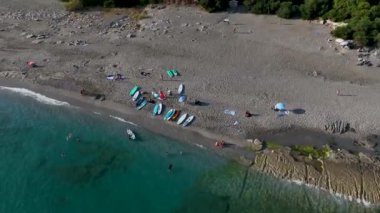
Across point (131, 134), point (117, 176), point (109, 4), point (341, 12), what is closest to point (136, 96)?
point (131, 134)

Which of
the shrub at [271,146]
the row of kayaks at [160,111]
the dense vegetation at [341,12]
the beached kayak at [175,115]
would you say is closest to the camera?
the shrub at [271,146]

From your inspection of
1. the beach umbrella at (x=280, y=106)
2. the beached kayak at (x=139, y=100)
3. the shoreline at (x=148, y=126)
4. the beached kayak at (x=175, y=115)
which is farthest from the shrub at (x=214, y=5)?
the shoreline at (x=148, y=126)

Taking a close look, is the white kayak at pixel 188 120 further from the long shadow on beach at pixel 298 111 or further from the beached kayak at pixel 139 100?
the long shadow on beach at pixel 298 111

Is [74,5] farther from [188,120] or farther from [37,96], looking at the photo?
[188,120]

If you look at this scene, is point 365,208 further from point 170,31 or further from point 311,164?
point 170,31

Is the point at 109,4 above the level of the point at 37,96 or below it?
above

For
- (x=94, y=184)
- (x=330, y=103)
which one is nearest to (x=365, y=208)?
(x=330, y=103)

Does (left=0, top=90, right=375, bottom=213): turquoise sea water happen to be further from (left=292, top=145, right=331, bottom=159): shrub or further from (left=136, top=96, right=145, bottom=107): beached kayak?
(left=292, top=145, right=331, bottom=159): shrub
